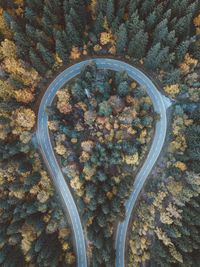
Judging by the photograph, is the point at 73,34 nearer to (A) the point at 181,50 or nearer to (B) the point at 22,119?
(B) the point at 22,119

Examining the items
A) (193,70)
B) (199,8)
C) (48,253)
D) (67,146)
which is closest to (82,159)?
(67,146)

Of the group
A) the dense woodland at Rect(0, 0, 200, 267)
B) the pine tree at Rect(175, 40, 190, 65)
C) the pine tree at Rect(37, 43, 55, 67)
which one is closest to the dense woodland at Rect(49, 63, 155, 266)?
the dense woodland at Rect(0, 0, 200, 267)

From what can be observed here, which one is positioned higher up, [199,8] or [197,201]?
[199,8]

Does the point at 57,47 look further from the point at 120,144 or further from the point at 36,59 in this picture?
the point at 120,144

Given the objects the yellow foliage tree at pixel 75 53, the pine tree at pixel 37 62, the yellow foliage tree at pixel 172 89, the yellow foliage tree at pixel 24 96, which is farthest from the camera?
the yellow foliage tree at pixel 172 89

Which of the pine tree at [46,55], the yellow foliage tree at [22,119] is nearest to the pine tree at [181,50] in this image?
the pine tree at [46,55]

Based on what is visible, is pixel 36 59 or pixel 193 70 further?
pixel 193 70

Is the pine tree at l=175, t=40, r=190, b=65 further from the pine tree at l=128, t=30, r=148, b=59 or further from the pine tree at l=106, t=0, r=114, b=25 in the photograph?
the pine tree at l=106, t=0, r=114, b=25

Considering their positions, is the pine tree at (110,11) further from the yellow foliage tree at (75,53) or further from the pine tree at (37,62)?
the pine tree at (37,62)
